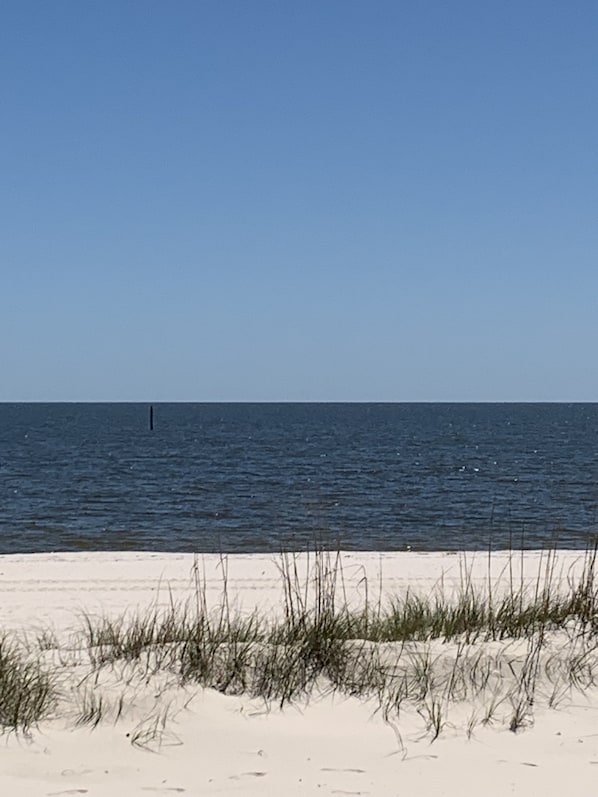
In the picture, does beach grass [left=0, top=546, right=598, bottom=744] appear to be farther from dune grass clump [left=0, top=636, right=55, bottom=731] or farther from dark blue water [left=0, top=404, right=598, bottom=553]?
dark blue water [left=0, top=404, right=598, bottom=553]

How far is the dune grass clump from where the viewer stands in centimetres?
510

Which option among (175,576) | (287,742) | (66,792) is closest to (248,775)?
(287,742)

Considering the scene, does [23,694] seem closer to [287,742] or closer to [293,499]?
[287,742]

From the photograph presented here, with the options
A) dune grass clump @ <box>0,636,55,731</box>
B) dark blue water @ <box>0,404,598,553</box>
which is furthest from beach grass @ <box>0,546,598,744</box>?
dark blue water @ <box>0,404,598,553</box>

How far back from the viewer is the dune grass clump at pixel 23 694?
5102mm

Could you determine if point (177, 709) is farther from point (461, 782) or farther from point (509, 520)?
point (509, 520)

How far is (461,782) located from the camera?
460 centimetres

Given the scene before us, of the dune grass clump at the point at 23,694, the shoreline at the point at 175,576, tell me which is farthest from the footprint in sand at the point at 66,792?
the shoreline at the point at 175,576

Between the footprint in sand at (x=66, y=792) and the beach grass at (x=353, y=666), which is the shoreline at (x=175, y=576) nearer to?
the beach grass at (x=353, y=666)

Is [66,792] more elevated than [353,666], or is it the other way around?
[353,666]

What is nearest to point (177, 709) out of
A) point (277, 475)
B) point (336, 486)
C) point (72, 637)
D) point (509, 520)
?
point (72, 637)

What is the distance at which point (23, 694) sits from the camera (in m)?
5.30

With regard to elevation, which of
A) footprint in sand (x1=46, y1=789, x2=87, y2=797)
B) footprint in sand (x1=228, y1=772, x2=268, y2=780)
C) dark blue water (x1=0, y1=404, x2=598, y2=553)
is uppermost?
footprint in sand (x1=46, y1=789, x2=87, y2=797)

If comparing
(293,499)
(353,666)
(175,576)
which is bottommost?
(293,499)
